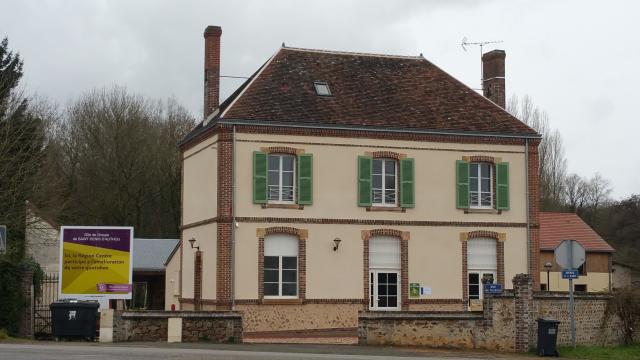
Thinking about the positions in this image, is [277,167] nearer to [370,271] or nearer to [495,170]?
[370,271]

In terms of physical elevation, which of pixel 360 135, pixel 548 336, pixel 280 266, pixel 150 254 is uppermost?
pixel 360 135

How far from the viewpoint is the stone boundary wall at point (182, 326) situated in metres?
24.7

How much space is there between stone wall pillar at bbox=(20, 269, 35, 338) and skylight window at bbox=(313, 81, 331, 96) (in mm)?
12805

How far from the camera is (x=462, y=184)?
35062 millimetres

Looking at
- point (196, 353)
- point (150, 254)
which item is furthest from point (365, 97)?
point (150, 254)

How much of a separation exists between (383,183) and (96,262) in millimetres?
11165

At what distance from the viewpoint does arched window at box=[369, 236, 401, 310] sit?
33.9 metres

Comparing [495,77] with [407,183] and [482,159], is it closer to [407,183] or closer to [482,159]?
[482,159]

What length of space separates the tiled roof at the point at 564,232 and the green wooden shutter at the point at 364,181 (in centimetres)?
2193

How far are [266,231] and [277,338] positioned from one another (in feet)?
11.9

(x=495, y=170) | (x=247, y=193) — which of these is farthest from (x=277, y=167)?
(x=495, y=170)

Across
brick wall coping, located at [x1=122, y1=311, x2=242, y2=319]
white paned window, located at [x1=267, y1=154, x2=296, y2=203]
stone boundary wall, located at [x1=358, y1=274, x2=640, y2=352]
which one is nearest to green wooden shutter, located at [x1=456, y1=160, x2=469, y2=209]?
white paned window, located at [x1=267, y1=154, x2=296, y2=203]

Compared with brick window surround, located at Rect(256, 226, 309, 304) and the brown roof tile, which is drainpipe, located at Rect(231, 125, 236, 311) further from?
the brown roof tile

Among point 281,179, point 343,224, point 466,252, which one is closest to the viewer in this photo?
point 281,179
